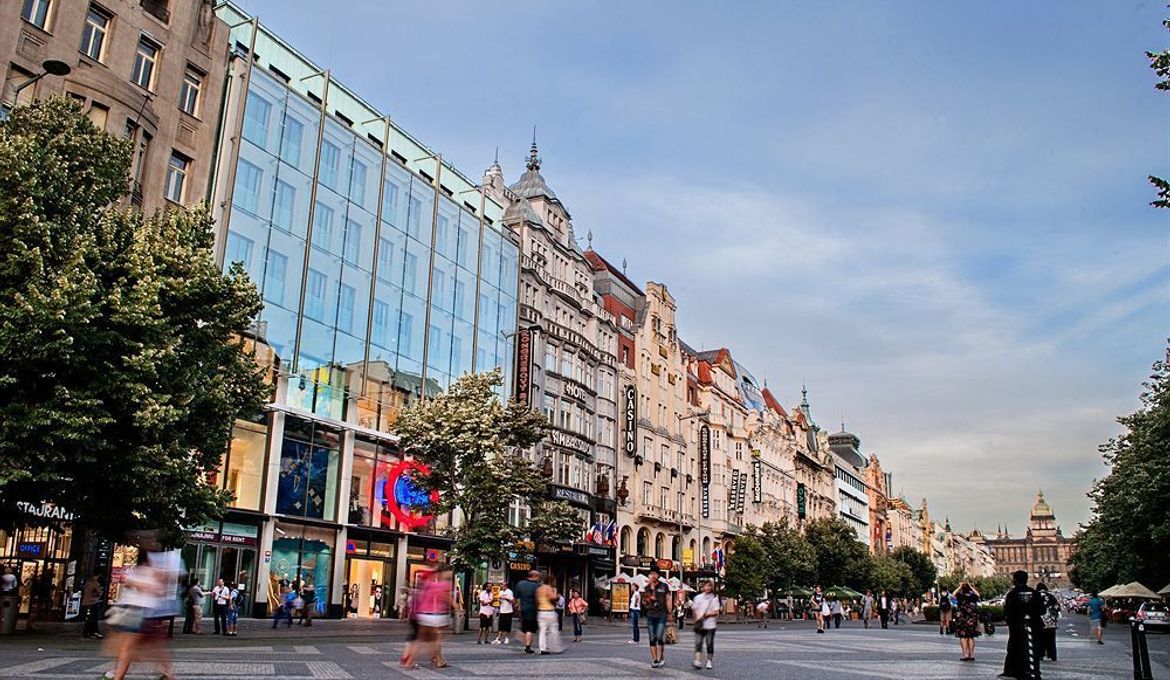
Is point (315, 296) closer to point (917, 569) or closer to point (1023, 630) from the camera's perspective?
point (1023, 630)

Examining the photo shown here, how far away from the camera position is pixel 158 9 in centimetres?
3528

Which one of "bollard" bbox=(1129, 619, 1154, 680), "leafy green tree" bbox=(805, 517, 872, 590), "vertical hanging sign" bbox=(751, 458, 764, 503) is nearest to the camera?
"bollard" bbox=(1129, 619, 1154, 680)

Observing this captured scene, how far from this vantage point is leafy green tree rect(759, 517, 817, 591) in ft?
238

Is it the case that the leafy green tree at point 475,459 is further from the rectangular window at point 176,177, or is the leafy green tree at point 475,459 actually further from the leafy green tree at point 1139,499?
the leafy green tree at point 1139,499

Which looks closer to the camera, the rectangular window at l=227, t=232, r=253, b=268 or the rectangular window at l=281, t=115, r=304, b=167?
the rectangular window at l=227, t=232, r=253, b=268

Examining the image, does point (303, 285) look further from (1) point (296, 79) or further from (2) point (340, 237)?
(1) point (296, 79)

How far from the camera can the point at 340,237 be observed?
42844mm

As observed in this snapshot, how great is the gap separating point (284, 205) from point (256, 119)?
12.1 feet

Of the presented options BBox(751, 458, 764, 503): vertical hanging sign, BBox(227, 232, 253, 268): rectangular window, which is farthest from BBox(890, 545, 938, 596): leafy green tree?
BBox(227, 232, 253, 268): rectangular window

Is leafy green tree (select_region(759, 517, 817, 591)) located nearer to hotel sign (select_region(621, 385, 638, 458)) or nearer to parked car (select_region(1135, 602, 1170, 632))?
hotel sign (select_region(621, 385, 638, 458))

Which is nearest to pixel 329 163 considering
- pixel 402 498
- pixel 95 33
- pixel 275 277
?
pixel 275 277

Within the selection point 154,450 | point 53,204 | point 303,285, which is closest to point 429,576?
point 154,450

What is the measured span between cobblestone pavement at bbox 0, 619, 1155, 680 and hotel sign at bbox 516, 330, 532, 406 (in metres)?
24.9

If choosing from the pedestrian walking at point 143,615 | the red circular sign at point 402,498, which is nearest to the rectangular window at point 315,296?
the red circular sign at point 402,498
